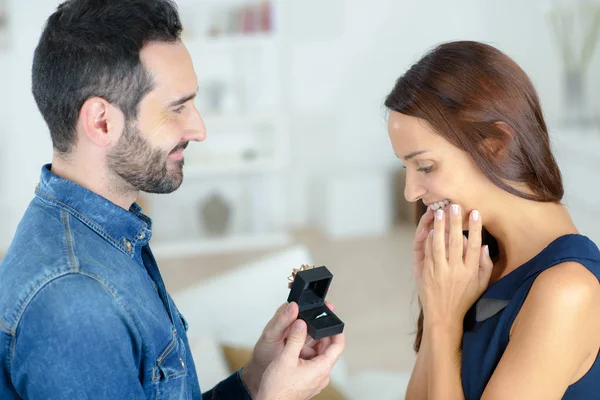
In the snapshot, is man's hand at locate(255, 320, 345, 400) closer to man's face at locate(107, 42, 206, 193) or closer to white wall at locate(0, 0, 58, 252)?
man's face at locate(107, 42, 206, 193)

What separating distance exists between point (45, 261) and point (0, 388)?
0.25 meters

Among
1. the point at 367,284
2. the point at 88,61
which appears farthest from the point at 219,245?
the point at 88,61

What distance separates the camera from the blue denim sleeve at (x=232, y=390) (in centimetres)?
180

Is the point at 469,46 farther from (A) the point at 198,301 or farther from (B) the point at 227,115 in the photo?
(B) the point at 227,115

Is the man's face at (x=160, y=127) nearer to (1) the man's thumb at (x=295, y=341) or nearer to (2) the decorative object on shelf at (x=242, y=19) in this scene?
(1) the man's thumb at (x=295, y=341)

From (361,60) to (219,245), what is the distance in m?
1.96

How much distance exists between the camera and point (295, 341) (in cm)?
157

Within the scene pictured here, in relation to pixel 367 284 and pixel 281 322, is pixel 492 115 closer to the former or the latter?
pixel 281 322

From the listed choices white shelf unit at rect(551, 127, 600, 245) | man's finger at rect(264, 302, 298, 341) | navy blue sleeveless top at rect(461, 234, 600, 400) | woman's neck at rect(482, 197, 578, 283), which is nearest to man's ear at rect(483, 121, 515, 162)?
woman's neck at rect(482, 197, 578, 283)

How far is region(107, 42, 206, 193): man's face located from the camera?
4.69 feet

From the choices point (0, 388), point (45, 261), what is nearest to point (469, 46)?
point (45, 261)

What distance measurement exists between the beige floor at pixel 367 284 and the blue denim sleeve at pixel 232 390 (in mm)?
2027

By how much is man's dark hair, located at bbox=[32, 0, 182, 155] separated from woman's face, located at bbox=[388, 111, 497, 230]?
607mm

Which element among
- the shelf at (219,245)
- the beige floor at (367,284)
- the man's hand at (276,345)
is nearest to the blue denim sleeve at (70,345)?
the man's hand at (276,345)
